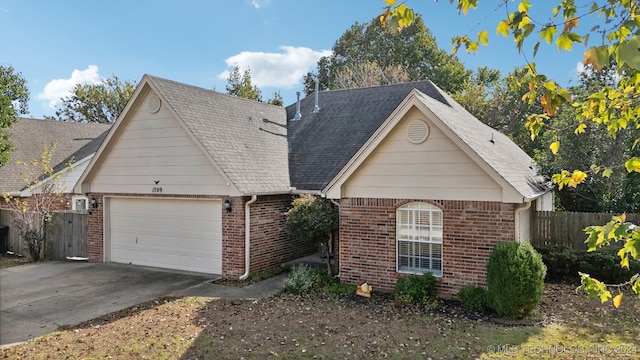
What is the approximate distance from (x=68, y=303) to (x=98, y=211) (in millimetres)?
5674

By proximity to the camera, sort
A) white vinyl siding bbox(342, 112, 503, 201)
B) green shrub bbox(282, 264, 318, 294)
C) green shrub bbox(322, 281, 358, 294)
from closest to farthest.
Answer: white vinyl siding bbox(342, 112, 503, 201)
green shrub bbox(282, 264, 318, 294)
green shrub bbox(322, 281, 358, 294)

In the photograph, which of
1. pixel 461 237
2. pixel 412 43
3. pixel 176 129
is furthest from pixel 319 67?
Answer: pixel 461 237

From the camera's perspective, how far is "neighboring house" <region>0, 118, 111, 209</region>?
1992cm

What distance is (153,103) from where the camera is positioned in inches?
539

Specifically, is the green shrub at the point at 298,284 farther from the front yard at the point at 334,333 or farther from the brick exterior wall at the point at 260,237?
the brick exterior wall at the point at 260,237

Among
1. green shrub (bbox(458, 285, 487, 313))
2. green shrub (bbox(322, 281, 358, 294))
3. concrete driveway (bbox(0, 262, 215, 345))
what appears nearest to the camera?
concrete driveway (bbox(0, 262, 215, 345))

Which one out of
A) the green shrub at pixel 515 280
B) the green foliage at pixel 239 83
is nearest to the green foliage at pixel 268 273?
the green shrub at pixel 515 280

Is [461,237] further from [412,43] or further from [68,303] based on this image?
[412,43]

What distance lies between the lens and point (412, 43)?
147 ft

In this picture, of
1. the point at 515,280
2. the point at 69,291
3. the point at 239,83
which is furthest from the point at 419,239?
the point at 239,83

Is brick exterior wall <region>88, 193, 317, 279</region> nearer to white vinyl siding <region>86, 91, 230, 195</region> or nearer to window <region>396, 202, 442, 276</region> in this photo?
white vinyl siding <region>86, 91, 230, 195</region>

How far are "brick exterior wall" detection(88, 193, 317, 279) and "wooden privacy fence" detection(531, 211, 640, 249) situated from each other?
24.0 ft

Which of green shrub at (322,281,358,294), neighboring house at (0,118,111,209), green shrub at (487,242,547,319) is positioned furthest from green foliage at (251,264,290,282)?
neighboring house at (0,118,111,209)

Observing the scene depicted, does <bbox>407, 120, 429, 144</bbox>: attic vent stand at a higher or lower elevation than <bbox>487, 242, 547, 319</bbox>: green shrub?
higher
